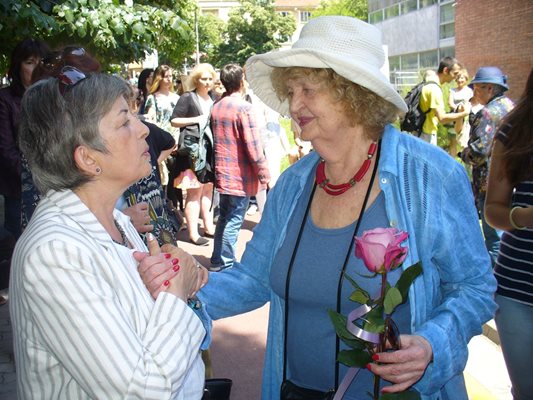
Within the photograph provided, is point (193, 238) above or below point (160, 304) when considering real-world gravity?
below

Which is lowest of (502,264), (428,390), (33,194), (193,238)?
(193,238)

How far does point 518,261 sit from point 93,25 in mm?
5555

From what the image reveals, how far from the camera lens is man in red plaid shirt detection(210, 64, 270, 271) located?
19.9 ft

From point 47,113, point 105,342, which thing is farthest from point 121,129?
point 105,342

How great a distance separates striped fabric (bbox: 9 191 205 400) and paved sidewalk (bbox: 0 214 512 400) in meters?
2.47

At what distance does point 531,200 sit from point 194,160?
4.86m

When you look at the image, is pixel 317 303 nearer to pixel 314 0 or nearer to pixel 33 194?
pixel 33 194

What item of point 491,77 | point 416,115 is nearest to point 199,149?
point 491,77

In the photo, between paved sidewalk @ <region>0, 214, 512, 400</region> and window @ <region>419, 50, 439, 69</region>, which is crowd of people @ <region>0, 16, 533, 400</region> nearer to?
paved sidewalk @ <region>0, 214, 512, 400</region>

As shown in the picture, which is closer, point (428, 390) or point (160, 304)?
point (160, 304)

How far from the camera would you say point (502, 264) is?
2494mm

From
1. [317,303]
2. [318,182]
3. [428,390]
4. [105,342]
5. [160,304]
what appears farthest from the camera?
[318,182]

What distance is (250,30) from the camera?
79.6 meters

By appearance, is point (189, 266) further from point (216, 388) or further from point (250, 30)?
point (250, 30)
